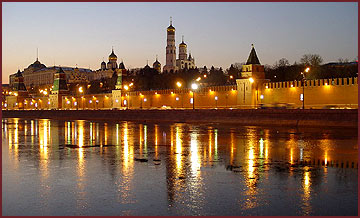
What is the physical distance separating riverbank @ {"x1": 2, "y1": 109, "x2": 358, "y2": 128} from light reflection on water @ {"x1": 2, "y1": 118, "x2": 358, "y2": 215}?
958 centimetres

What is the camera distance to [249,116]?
25906 mm

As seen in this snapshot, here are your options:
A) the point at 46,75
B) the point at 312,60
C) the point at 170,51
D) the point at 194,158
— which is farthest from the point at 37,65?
the point at 194,158

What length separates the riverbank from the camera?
21156 mm

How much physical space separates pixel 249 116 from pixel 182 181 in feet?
62.8

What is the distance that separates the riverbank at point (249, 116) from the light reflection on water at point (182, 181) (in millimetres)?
9578

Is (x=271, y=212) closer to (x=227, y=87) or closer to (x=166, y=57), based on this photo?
(x=227, y=87)

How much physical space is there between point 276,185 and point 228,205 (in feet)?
4.85

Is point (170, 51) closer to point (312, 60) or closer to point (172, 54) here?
point (172, 54)

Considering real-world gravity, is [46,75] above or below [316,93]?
above

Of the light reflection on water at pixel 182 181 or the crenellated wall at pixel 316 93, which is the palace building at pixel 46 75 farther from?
the light reflection on water at pixel 182 181

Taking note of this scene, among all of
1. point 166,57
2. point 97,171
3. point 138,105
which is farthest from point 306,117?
point 166,57

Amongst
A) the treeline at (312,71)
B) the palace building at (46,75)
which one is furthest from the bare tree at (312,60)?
the palace building at (46,75)

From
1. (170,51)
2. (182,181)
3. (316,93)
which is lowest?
Answer: (182,181)

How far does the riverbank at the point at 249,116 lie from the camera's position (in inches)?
833
